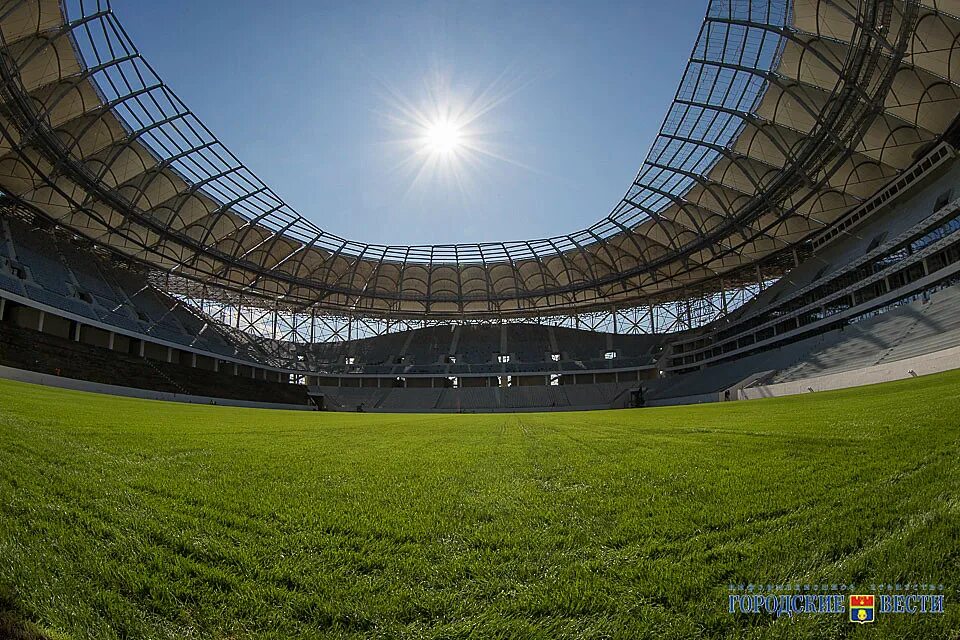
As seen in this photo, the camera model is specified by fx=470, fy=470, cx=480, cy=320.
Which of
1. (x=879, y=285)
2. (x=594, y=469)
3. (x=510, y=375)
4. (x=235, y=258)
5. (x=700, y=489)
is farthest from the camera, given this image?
(x=510, y=375)

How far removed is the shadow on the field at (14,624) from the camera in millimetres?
1801

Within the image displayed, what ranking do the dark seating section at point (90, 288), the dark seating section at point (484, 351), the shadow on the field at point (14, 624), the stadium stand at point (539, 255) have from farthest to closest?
the dark seating section at point (484, 351)
the dark seating section at point (90, 288)
the stadium stand at point (539, 255)
the shadow on the field at point (14, 624)

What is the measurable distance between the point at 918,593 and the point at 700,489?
5.45 feet

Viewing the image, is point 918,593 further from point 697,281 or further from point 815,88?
point 697,281

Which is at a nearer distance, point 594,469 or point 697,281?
point 594,469

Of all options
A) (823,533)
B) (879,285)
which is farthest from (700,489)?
(879,285)

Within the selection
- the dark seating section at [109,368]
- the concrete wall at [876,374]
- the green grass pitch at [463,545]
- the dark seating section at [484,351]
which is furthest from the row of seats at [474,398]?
the green grass pitch at [463,545]

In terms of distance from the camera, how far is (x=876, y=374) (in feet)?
79.6

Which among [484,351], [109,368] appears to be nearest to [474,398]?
[484,351]

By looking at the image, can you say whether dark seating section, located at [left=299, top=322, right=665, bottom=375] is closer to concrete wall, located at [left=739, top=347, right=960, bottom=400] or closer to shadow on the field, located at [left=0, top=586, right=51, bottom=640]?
concrete wall, located at [left=739, top=347, right=960, bottom=400]

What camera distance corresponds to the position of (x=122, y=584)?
86.8 inches

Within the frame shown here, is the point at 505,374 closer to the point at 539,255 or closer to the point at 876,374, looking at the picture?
the point at 539,255

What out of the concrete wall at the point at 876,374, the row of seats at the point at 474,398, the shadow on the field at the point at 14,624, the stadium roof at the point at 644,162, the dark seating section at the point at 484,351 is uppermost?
the stadium roof at the point at 644,162

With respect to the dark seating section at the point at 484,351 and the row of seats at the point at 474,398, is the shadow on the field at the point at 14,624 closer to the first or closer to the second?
the row of seats at the point at 474,398
